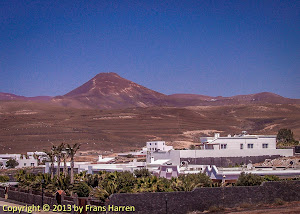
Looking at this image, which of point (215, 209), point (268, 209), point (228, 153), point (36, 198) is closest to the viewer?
point (268, 209)

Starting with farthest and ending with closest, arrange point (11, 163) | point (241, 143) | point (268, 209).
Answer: point (11, 163) < point (241, 143) < point (268, 209)

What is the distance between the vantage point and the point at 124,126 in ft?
503

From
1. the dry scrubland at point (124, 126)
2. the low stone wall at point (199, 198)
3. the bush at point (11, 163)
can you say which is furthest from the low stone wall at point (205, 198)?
the dry scrubland at point (124, 126)

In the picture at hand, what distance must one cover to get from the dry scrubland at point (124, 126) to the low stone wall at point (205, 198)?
247 feet

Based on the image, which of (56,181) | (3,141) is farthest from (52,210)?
(3,141)

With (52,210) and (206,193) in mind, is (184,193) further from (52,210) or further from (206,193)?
(52,210)

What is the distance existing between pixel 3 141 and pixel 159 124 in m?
54.2

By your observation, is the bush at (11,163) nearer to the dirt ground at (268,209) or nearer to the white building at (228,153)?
the white building at (228,153)

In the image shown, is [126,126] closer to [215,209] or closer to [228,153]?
[228,153]

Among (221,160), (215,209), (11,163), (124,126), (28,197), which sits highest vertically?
(124,126)

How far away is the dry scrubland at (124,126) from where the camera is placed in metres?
116

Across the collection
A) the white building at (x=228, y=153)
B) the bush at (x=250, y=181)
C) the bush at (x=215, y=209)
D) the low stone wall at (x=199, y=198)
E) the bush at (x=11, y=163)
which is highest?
the white building at (x=228, y=153)

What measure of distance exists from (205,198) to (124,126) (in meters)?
125

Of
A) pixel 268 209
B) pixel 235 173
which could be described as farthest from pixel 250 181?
pixel 235 173
